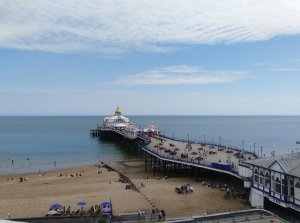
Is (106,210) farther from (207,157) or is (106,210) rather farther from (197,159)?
(207,157)

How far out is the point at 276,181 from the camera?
82.6 feet

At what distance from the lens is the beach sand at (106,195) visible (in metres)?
31.3

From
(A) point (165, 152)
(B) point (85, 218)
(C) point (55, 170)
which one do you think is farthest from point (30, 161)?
(B) point (85, 218)

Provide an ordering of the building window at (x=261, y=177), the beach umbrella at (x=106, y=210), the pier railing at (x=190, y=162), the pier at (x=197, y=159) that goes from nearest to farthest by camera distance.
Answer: the building window at (x=261, y=177), the beach umbrella at (x=106, y=210), the pier railing at (x=190, y=162), the pier at (x=197, y=159)

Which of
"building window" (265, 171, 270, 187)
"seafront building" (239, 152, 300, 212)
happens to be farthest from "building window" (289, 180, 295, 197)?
"building window" (265, 171, 270, 187)

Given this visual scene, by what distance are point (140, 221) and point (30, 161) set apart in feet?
160

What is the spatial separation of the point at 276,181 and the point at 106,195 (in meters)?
16.9

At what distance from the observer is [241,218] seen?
834 inches

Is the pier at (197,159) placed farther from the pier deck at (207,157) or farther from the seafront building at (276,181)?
the seafront building at (276,181)

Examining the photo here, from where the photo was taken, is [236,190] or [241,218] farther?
[236,190]

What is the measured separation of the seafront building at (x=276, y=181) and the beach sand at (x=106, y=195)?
3.00 metres

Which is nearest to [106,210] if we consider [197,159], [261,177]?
[261,177]

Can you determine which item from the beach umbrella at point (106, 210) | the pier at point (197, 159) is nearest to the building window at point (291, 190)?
the pier at point (197, 159)

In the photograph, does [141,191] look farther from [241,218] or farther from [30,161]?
[30,161]
